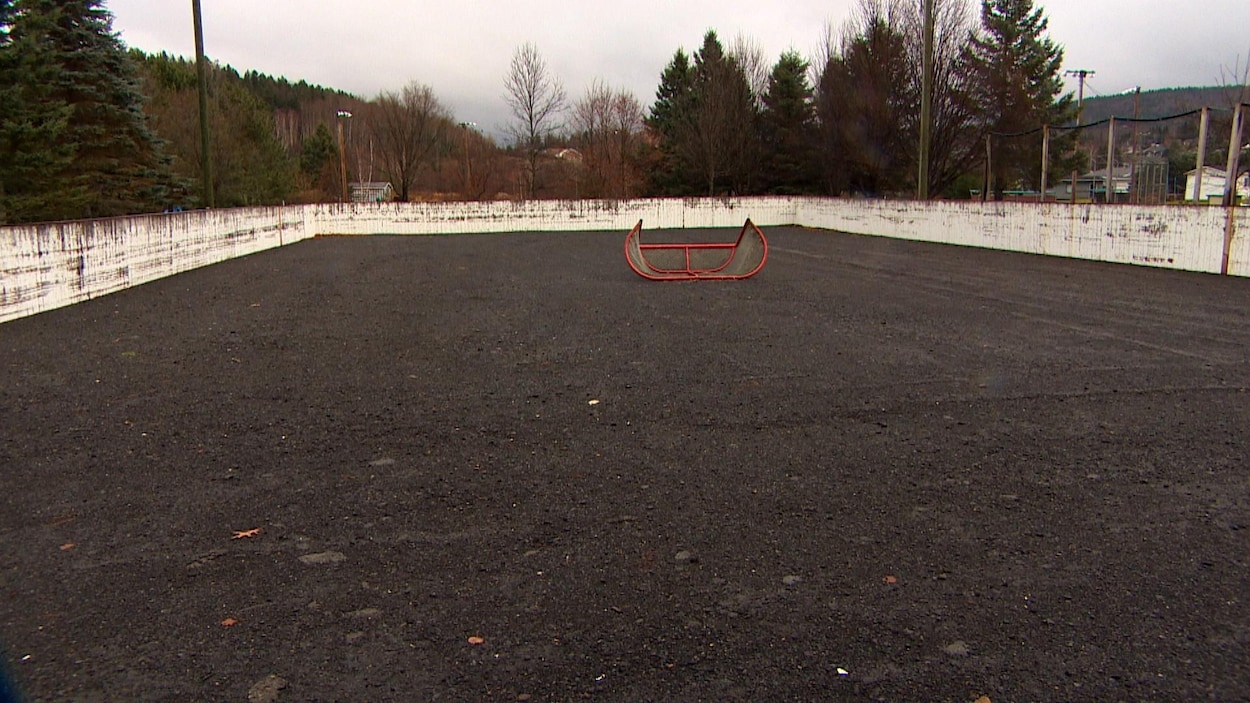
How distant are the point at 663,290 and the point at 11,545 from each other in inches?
439

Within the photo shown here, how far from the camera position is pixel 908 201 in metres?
28.1

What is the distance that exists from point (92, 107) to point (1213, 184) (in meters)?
37.9

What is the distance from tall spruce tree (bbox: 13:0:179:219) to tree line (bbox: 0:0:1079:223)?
0.27 feet

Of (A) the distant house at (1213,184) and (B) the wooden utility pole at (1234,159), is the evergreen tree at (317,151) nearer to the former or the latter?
(A) the distant house at (1213,184)

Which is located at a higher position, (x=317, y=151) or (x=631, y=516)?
(x=317, y=151)

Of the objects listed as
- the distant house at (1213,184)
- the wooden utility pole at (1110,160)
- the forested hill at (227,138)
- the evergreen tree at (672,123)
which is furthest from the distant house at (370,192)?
the distant house at (1213,184)

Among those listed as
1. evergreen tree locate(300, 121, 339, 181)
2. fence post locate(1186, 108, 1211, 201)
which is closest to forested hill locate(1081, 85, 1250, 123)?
fence post locate(1186, 108, 1211, 201)

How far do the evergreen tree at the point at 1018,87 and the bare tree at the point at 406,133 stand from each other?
107 ft

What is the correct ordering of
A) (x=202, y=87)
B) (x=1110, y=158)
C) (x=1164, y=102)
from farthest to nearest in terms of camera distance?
(x=1164, y=102), (x=202, y=87), (x=1110, y=158)

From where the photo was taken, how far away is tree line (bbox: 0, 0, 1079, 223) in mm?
33781

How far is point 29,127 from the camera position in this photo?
3144 cm

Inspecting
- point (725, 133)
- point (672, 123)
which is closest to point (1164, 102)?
point (725, 133)

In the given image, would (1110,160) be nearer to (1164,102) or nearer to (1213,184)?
(1213,184)

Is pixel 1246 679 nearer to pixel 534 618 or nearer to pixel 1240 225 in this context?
pixel 534 618
